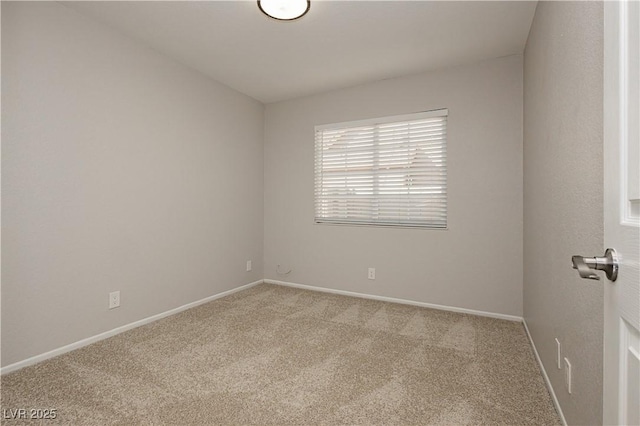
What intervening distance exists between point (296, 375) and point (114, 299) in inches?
66.0

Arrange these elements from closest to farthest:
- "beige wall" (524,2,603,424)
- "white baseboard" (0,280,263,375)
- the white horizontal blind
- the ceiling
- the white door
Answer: the white door < "beige wall" (524,2,603,424) < "white baseboard" (0,280,263,375) < the ceiling < the white horizontal blind

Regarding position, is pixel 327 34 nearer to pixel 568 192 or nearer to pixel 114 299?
pixel 568 192

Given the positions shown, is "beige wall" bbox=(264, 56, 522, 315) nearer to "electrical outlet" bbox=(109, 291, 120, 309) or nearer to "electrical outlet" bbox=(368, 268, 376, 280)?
"electrical outlet" bbox=(368, 268, 376, 280)

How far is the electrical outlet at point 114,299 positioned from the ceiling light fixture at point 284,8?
2474mm

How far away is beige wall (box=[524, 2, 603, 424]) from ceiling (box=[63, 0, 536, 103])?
465 mm

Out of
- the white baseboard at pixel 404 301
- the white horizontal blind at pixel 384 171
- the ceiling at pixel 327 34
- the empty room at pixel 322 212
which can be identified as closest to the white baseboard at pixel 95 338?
the empty room at pixel 322 212

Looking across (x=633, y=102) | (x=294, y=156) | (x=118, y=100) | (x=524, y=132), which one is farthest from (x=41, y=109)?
(x=524, y=132)

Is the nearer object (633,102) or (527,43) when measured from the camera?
(633,102)

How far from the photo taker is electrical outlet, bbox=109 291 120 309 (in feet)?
8.13

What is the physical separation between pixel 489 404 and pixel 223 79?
370 cm

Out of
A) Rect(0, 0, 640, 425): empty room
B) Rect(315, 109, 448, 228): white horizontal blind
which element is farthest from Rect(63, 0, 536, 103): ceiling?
Rect(315, 109, 448, 228): white horizontal blind

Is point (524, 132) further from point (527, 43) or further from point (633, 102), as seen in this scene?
point (633, 102)

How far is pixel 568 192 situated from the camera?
139 cm

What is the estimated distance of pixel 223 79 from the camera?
346 cm
